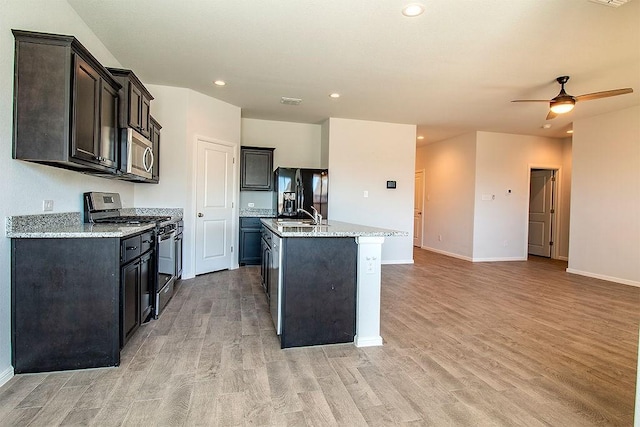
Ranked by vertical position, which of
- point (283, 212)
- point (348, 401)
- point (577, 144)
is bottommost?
point (348, 401)

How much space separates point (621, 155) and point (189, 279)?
6.95 m

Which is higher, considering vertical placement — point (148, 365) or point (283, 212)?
point (283, 212)

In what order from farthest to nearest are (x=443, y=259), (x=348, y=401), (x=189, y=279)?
1. (x=443, y=259)
2. (x=189, y=279)
3. (x=348, y=401)

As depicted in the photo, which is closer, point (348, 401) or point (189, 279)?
point (348, 401)

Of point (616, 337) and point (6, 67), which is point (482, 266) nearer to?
point (616, 337)

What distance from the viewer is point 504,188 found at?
6.75 metres

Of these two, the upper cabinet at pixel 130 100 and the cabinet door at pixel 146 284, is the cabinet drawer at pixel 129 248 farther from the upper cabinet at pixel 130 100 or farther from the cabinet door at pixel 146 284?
the upper cabinet at pixel 130 100

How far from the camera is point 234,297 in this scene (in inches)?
149

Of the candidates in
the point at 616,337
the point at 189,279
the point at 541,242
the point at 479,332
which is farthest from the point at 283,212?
the point at 541,242

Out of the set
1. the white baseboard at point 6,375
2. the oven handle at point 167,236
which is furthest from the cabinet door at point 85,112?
the white baseboard at point 6,375

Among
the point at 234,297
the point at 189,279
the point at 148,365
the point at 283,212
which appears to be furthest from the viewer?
the point at 283,212

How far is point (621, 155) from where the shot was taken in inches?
199

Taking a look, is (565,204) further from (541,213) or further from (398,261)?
(398,261)

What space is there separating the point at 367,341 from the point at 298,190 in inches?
134
